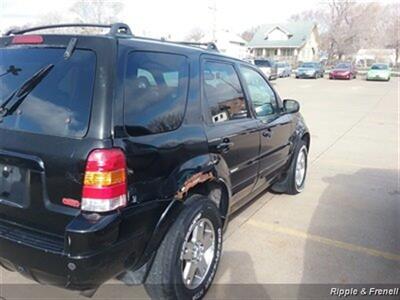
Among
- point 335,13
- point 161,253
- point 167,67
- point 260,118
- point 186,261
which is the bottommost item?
point 186,261

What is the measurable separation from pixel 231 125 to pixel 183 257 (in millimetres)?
1194

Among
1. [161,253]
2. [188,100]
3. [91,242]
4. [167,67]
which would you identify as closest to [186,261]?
[161,253]

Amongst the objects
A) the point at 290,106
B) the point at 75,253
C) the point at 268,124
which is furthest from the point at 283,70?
the point at 75,253

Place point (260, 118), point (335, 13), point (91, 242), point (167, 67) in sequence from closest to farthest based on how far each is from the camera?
point (91, 242)
point (167, 67)
point (260, 118)
point (335, 13)

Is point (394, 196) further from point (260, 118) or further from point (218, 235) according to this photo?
point (218, 235)

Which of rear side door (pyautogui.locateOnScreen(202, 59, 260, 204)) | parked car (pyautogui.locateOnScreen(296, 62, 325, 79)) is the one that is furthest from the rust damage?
parked car (pyautogui.locateOnScreen(296, 62, 325, 79))

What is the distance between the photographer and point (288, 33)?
6725cm

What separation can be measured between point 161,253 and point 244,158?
4.59ft

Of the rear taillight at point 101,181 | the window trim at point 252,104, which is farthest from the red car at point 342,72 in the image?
the rear taillight at point 101,181

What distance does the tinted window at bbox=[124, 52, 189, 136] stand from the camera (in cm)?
244

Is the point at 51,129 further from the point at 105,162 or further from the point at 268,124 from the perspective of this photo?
the point at 268,124

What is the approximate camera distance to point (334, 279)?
338 centimetres

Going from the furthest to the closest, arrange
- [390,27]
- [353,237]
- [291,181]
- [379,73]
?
[390,27] → [379,73] → [291,181] → [353,237]

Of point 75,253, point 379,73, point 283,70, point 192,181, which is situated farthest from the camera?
point 283,70
